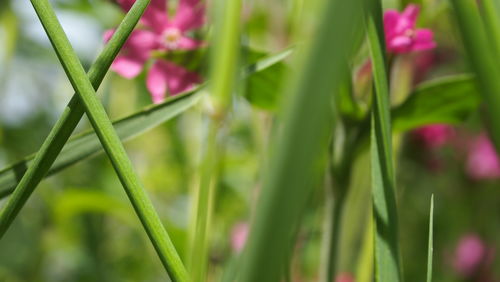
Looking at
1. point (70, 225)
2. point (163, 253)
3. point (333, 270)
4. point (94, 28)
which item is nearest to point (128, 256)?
point (70, 225)

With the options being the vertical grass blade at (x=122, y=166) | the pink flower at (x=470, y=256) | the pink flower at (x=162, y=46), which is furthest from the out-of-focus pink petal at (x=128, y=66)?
the pink flower at (x=470, y=256)

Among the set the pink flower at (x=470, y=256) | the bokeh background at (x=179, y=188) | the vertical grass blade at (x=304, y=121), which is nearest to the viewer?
the vertical grass blade at (x=304, y=121)

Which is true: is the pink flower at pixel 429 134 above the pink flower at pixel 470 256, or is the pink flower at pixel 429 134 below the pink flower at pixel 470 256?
above

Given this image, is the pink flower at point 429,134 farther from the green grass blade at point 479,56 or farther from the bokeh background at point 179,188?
the green grass blade at point 479,56

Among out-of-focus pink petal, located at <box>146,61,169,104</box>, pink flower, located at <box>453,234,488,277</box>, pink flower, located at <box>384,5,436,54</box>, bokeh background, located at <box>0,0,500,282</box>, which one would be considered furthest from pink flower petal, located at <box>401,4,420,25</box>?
pink flower, located at <box>453,234,488,277</box>

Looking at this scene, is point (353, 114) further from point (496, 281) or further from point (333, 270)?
point (496, 281)

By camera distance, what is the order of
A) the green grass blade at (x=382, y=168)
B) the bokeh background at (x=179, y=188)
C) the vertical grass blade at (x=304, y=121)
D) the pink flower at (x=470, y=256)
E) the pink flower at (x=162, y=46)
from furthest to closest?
the pink flower at (x=470, y=256) → the bokeh background at (x=179, y=188) → the pink flower at (x=162, y=46) → the green grass blade at (x=382, y=168) → the vertical grass blade at (x=304, y=121)
